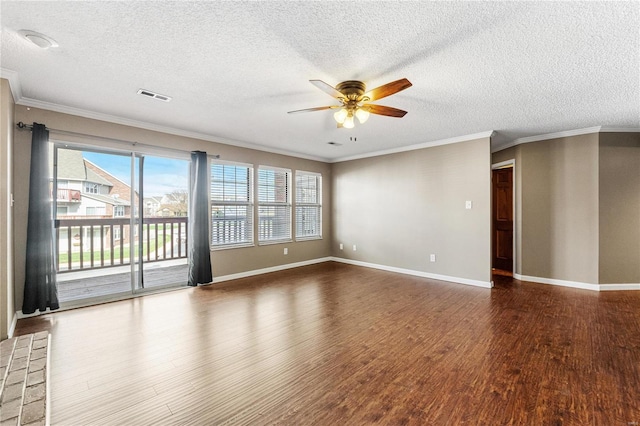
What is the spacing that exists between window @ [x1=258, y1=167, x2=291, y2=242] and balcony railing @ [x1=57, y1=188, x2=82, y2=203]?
9.28ft

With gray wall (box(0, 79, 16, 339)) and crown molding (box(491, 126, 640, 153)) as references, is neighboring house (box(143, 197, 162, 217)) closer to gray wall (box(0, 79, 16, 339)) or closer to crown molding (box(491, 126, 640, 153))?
gray wall (box(0, 79, 16, 339))

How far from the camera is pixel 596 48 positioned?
7.18ft

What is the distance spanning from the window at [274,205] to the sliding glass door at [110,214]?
4.88 ft

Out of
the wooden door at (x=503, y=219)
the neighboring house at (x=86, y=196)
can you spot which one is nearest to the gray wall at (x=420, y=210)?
the wooden door at (x=503, y=219)

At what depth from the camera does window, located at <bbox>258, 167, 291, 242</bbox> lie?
19.0 feet

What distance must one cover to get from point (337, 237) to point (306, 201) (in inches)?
48.7

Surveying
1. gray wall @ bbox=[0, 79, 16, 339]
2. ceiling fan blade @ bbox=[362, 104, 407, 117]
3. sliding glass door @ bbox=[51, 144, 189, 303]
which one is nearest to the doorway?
ceiling fan blade @ bbox=[362, 104, 407, 117]

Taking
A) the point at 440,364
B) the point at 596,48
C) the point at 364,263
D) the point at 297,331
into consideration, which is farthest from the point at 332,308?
the point at 596,48

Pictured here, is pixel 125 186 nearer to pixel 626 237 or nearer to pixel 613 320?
pixel 613 320

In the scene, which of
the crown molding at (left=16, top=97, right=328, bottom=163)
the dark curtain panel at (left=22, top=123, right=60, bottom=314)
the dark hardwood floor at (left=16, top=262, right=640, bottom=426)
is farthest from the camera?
the crown molding at (left=16, top=97, right=328, bottom=163)

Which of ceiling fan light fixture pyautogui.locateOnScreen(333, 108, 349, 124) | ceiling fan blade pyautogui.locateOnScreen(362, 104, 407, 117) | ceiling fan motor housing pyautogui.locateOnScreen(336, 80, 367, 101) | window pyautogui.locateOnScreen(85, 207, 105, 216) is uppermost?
ceiling fan motor housing pyautogui.locateOnScreen(336, 80, 367, 101)

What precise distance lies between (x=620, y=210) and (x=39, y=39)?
756 centimetres

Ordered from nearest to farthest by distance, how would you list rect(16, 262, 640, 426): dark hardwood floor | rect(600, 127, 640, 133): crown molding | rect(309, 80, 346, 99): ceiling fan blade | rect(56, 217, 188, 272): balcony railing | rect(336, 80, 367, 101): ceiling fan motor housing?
1. rect(16, 262, 640, 426): dark hardwood floor
2. rect(309, 80, 346, 99): ceiling fan blade
3. rect(336, 80, 367, 101): ceiling fan motor housing
4. rect(56, 217, 188, 272): balcony railing
5. rect(600, 127, 640, 133): crown molding

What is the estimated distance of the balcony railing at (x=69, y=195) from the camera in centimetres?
367
